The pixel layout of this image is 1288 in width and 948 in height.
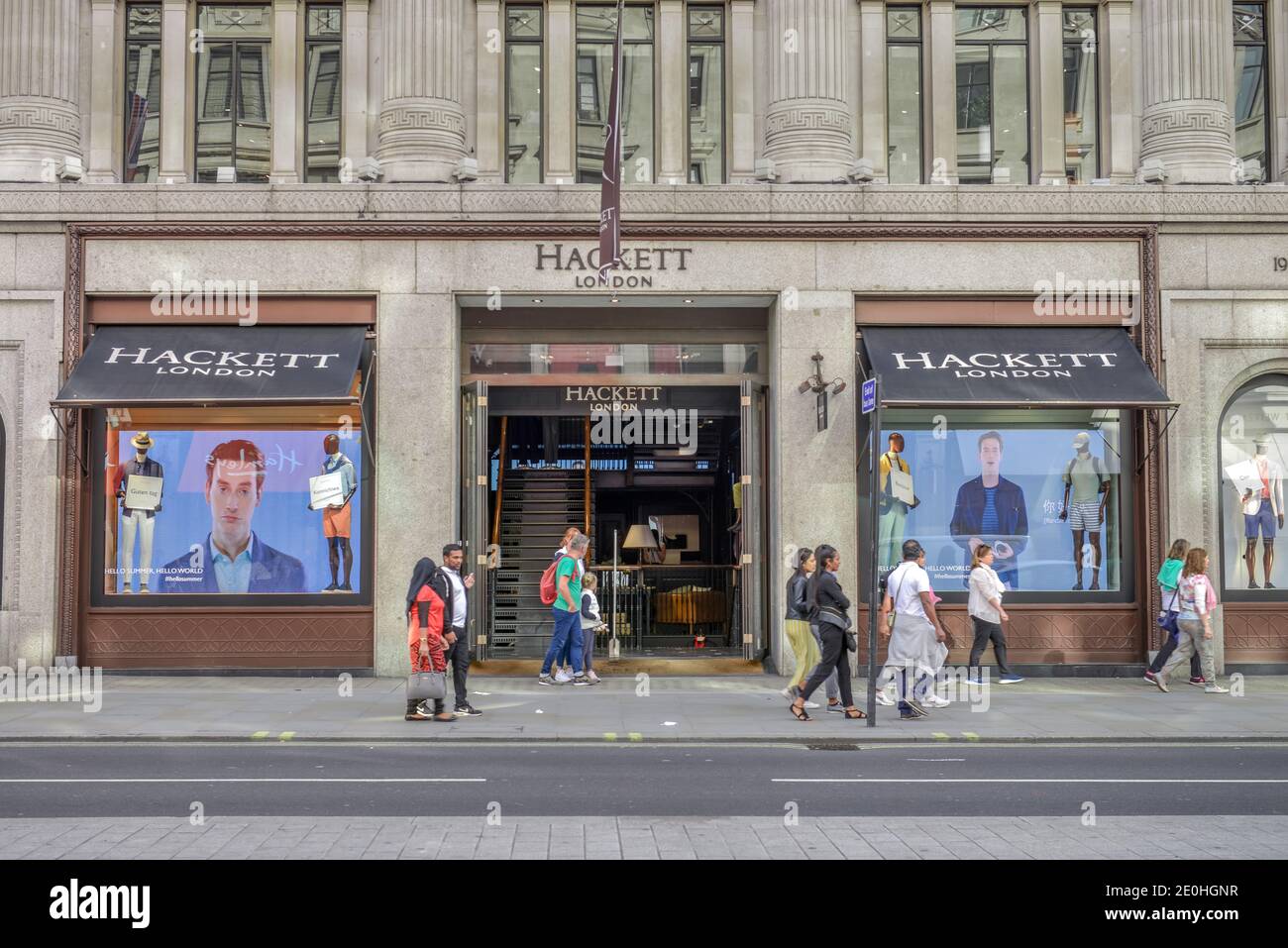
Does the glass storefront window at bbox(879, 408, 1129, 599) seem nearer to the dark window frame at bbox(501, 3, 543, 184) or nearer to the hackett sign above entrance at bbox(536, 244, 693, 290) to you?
the hackett sign above entrance at bbox(536, 244, 693, 290)

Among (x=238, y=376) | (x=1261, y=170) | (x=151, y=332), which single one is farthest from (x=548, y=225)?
(x=1261, y=170)

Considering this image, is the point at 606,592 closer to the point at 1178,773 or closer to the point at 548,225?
the point at 548,225

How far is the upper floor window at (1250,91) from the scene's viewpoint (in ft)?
64.2

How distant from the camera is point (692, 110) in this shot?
63.7 feet

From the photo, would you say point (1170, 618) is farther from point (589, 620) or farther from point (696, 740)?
point (589, 620)

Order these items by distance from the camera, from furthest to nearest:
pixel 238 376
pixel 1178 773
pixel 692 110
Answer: pixel 692 110
pixel 238 376
pixel 1178 773

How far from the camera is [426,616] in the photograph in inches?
529

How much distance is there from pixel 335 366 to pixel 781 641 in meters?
7.55

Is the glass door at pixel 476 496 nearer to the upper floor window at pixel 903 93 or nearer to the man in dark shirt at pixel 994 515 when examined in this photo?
the man in dark shirt at pixel 994 515

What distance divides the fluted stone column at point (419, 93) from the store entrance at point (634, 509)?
3582 millimetres

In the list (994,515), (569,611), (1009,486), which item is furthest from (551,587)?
(1009,486)

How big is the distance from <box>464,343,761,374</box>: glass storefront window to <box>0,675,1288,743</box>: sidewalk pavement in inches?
185

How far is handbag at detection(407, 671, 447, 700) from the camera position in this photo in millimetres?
13641

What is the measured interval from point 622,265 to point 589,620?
5208 mm
